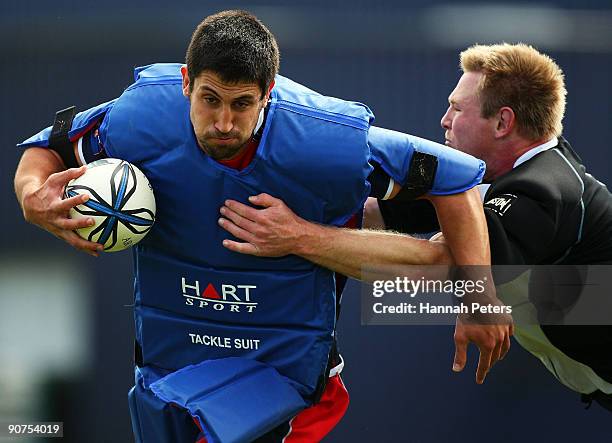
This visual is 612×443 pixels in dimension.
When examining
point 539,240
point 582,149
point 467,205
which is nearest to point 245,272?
point 467,205

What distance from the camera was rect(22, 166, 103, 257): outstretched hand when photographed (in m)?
2.63

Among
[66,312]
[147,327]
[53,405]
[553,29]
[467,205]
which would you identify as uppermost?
[553,29]

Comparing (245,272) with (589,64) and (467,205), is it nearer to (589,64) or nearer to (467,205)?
(467,205)

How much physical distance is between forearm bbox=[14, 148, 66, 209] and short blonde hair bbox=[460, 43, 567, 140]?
168 centimetres

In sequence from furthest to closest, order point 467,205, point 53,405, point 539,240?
point 53,405
point 539,240
point 467,205

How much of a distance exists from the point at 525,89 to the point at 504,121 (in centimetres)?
14

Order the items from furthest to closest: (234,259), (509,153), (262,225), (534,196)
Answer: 1. (509,153)
2. (534,196)
3. (234,259)
4. (262,225)

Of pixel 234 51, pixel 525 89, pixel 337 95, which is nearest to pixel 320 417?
pixel 234 51

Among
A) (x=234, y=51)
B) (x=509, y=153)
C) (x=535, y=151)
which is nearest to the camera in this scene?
(x=234, y=51)

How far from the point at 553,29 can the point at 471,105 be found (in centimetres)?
81

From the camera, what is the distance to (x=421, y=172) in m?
2.85

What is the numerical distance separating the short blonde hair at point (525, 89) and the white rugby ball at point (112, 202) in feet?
5.15

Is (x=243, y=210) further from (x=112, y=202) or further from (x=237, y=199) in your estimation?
(x=112, y=202)

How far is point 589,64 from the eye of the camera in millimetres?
4316
